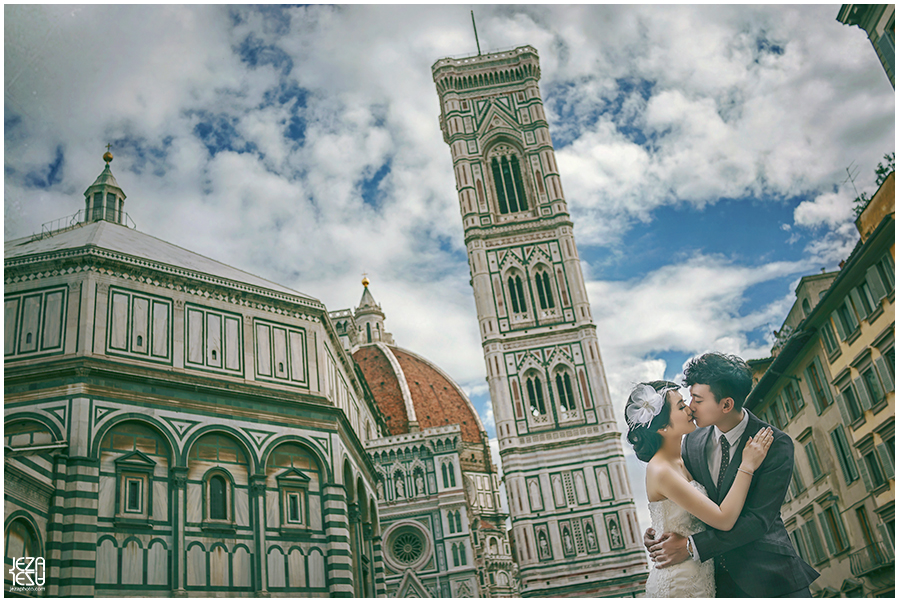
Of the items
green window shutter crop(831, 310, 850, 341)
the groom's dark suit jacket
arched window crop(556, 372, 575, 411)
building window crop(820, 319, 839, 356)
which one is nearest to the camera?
the groom's dark suit jacket

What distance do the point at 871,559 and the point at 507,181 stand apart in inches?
1583

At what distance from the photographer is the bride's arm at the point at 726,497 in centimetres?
998

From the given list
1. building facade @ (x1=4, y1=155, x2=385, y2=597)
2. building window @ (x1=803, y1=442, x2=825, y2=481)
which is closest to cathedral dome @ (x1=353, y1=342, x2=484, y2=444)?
building window @ (x1=803, y1=442, x2=825, y2=481)

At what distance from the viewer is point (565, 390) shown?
5253cm

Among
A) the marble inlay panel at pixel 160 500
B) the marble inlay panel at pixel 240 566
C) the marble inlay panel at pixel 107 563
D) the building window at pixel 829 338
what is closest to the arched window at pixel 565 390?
the building window at pixel 829 338

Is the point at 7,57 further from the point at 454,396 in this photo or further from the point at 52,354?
the point at 454,396

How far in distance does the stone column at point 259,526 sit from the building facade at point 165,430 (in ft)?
0.11

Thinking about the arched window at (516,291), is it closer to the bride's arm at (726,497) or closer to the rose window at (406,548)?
the rose window at (406,548)

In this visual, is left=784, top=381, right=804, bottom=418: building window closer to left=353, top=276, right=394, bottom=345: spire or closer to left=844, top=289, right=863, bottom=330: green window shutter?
left=844, top=289, right=863, bottom=330: green window shutter

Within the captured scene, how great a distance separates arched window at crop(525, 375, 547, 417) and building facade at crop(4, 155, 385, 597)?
1098 inches

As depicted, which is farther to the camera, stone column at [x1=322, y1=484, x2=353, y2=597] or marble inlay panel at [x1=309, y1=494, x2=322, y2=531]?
marble inlay panel at [x1=309, y1=494, x2=322, y2=531]

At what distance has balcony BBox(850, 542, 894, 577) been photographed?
22562mm

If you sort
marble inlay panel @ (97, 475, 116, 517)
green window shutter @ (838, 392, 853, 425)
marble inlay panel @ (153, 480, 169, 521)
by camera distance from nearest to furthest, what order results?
marble inlay panel @ (97, 475, 116, 517)
marble inlay panel @ (153, 480, 169, 521)
green window shutter @ (838, 392, 853, 425)

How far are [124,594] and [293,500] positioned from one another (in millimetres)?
4984
